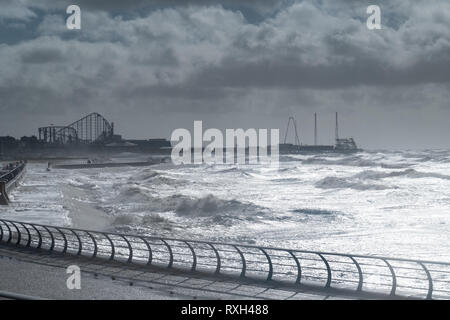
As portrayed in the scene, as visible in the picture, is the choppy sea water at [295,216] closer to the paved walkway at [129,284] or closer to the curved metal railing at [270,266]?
the curved metal railing at [270,266]

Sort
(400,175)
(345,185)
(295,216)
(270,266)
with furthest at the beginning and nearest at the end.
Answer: (400,175) < (345,185) < (295,216) < (270,266)

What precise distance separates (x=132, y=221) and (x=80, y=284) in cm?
2251

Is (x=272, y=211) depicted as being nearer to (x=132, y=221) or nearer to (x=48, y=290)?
(x=132, y=221)

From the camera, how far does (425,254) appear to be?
84.6 feet

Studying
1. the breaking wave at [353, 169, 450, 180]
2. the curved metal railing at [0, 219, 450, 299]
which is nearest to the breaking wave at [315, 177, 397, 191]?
the breaking wave at [353, 169, 450, 180]

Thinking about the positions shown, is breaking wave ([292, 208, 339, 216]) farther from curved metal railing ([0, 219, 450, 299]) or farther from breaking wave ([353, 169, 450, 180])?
breaking wave ([353, 169, 450, 180])

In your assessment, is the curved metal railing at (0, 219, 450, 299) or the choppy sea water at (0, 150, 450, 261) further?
the choppy sea water at (0, 150, 450, 261)

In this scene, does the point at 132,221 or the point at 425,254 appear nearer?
the point at 425,254

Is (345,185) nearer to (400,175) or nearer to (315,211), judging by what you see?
(400,175)

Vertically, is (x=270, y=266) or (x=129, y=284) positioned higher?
(x=270, y=266)

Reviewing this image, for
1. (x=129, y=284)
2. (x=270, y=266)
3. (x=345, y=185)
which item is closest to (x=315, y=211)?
(x=270, y=266)

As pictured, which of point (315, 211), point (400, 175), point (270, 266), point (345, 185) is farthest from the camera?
point (400, 175)

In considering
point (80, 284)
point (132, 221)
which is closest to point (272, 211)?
point (132, 221)
